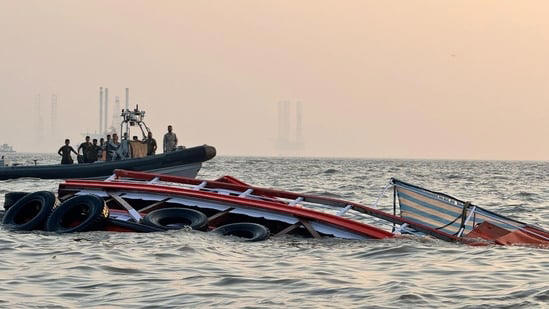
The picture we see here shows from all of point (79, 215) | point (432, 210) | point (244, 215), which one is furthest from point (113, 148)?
point (432, 210)

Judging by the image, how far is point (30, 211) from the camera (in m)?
15.6

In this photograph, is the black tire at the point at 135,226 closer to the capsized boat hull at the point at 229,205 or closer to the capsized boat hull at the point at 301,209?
the capsized boat hull at the point at 229,205

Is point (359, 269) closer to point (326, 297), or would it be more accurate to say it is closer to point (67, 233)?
point (326, 297)

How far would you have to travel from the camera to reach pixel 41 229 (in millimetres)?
14633

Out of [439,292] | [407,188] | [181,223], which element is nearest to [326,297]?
[439,292]

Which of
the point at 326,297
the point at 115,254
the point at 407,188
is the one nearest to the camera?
the point at 326,297

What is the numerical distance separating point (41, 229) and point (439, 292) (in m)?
8.51

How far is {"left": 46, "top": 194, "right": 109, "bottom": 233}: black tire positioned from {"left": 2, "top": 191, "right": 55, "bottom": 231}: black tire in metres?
0.35

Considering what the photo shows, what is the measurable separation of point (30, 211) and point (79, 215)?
145 centimetres

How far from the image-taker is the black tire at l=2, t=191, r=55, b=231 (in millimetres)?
14602

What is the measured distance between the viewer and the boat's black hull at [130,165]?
90.2 ft

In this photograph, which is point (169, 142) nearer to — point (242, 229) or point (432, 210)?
point (432, 210)

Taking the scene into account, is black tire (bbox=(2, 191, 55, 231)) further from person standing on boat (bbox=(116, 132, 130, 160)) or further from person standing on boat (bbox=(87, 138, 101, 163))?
person standing on boat (bbox=(87, 138, 101, 163))

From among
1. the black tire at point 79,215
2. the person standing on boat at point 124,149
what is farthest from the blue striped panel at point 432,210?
the person standing on boat at point 124,149
